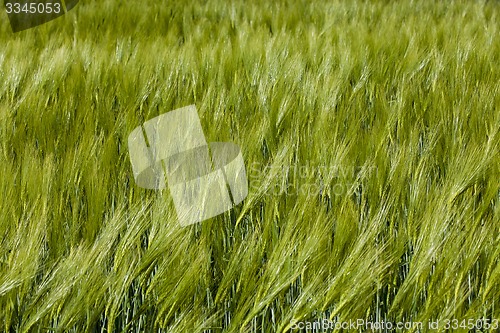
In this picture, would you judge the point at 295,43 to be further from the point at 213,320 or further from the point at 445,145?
the point at 213,320

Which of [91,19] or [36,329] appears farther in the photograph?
[91,19]

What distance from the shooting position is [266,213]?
0.75 m

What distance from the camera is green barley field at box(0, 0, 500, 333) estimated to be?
667 mm

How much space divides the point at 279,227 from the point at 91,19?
6.09 feet

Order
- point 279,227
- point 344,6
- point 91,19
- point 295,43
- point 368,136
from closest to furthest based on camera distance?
point 279,227, point 368,136, point 295,43, point 91,19, point 344,6

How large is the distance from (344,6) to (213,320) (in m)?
2.20

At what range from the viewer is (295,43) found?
5.50 feet

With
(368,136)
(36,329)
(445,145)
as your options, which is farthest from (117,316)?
(445,145)

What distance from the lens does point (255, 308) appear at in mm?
665

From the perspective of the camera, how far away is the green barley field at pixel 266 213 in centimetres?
67

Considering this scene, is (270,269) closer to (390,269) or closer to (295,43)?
(390,269)

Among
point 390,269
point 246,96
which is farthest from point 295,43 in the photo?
point 390,269

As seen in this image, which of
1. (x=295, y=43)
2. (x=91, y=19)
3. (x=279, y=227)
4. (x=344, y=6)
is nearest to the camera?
(x=279, y=227)

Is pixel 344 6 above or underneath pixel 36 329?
underneath
